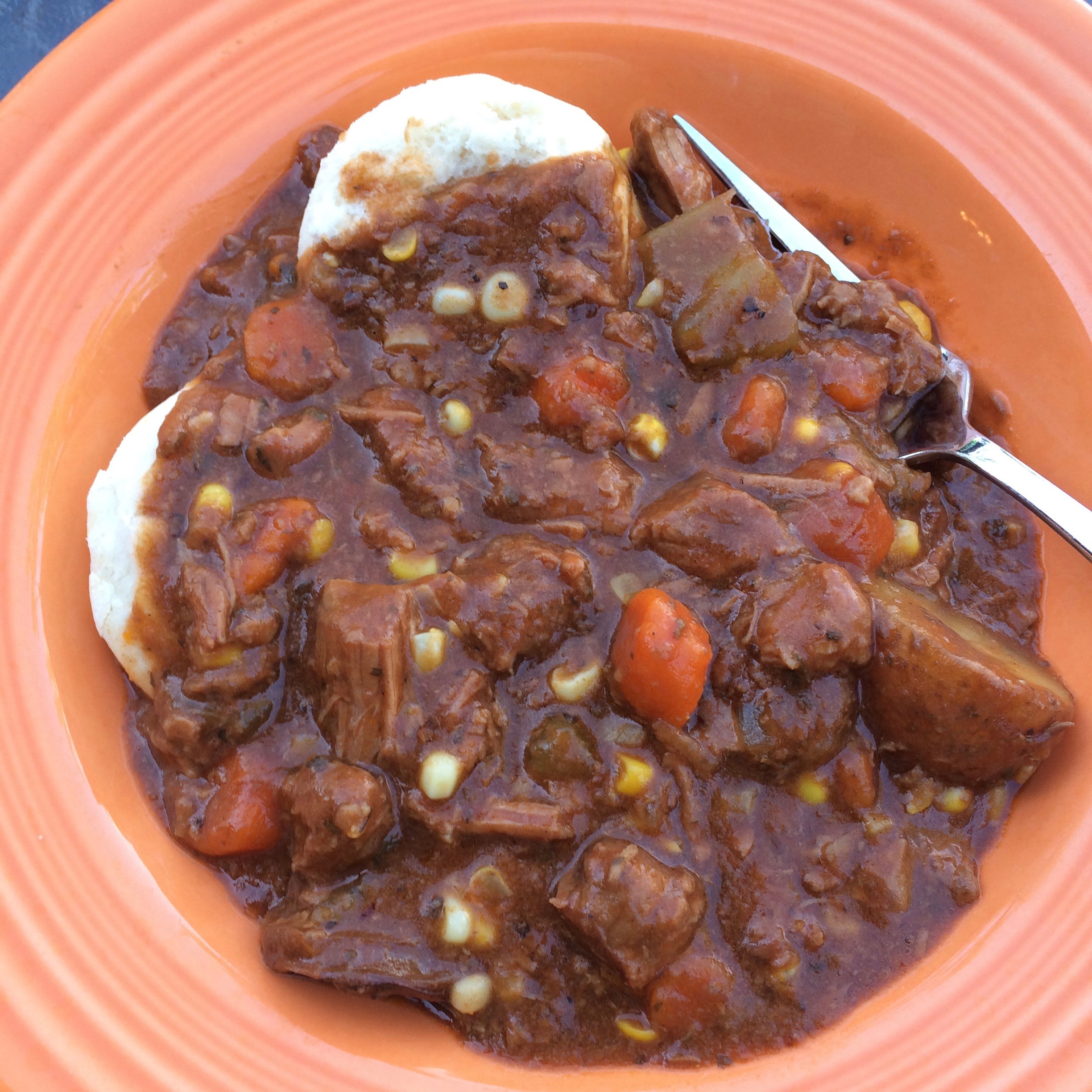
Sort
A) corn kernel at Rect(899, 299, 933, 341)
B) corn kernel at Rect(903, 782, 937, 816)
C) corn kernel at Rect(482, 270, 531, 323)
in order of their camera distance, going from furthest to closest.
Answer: corn kernel at Rect(899, 299, 933, 341)
corn kernel at Rect(482, 270, 531, 323)
corn kernel at Rect(903, 782, 937, 816)

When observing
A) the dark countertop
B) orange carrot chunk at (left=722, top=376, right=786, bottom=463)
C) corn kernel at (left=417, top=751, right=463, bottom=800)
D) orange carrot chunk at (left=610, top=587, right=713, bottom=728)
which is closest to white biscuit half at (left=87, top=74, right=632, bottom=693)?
orange carrot chunk at (left=722, top=376, right=786, bottom=463)

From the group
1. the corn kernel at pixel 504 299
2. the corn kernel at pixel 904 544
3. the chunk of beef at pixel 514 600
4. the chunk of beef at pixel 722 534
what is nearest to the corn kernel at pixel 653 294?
the corn kernel at pixel 504 299

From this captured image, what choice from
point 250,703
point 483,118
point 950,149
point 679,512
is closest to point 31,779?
point 250,703

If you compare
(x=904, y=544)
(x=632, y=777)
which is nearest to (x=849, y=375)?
(x=904, y=544)

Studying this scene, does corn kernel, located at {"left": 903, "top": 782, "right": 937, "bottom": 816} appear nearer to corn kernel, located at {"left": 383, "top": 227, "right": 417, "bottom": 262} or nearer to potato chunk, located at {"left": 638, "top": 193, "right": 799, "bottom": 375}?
potato chunk, located at {"left": 638, "top": 193, "right": 799, "bottom": 375}

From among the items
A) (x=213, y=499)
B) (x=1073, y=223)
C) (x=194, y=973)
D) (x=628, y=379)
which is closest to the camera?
(x=194, y=973)

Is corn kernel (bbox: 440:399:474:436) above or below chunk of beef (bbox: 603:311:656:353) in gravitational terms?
below

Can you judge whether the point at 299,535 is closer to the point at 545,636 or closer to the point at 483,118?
the point at 545,636
